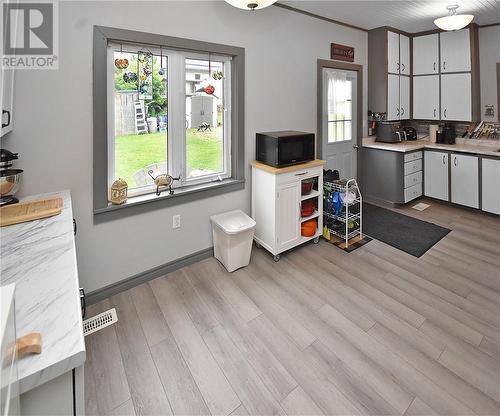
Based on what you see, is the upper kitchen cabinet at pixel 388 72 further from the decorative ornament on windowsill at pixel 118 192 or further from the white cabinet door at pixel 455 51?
the decorative ornament on windowsill at pixel 118 192

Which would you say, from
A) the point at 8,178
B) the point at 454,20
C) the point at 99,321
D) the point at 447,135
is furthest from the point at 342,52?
the point at 99,321

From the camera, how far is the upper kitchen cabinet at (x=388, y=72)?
13.8 ft

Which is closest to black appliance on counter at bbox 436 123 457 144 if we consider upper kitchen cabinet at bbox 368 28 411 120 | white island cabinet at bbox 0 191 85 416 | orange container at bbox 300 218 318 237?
upper kitchen cabinet at bbox 368 28 411 120

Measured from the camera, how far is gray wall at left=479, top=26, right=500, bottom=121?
4.07 metres

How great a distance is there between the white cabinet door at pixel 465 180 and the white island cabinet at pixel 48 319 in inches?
185

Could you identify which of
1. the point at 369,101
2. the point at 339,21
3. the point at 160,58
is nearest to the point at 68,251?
the point at 160,58

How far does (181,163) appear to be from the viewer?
2.77 meters

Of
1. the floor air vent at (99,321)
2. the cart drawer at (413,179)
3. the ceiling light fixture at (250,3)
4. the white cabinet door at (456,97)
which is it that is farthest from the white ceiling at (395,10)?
the floor air vent at (99,321)

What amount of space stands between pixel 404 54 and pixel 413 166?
174cm

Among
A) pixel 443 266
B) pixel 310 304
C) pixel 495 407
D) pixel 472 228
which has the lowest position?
pixel 495 407

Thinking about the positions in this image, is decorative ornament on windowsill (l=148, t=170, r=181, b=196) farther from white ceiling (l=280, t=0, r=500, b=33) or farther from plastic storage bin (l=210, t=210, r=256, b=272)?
white ceiling (l=280, t=0, r=500, b=33)

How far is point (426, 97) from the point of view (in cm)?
460

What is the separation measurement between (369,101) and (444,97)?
1.09 meters

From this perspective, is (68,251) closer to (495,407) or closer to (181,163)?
(181,163)
